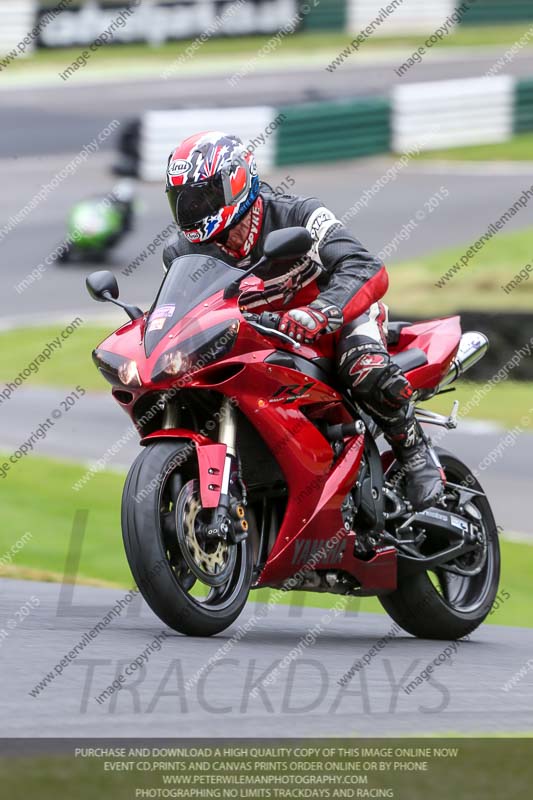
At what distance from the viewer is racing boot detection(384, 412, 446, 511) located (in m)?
6.04

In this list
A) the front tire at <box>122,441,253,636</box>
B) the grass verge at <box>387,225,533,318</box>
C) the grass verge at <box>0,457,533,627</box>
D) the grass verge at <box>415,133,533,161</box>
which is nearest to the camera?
the front tire at <box>122,441,253,636</box>

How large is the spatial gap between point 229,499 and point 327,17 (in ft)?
120

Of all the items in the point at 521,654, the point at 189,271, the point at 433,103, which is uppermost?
the point at 189,271

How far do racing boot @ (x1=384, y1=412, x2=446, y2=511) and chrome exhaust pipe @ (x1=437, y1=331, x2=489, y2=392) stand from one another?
47 centimetres

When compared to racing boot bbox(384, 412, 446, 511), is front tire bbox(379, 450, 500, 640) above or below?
below

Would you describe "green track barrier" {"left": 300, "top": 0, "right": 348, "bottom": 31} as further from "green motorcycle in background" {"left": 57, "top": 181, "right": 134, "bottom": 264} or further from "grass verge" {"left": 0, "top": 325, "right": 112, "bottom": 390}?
"grass verge" {"left": 0, "top": 325, "right": 112, "bottom": 390}

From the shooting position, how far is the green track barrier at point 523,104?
27812mm

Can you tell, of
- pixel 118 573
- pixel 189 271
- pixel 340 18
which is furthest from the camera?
pixel 340 18

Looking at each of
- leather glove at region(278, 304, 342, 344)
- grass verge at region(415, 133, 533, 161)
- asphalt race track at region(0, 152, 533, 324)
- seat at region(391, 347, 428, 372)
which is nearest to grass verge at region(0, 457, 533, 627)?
seat at region(391, 347, 428, 372)

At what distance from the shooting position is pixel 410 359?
626 centimetres
